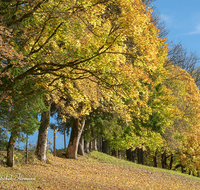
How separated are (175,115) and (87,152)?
895 cm

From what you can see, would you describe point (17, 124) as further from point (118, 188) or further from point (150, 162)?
point (150, 162)

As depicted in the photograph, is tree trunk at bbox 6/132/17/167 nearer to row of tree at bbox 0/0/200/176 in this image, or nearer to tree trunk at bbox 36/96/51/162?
row of tree at bbox 0/0/200/176

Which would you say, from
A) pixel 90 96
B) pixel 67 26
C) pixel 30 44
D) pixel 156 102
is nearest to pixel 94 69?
pixel 67 26

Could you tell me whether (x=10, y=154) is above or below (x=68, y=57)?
below

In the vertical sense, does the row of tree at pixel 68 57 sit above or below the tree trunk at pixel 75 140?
above

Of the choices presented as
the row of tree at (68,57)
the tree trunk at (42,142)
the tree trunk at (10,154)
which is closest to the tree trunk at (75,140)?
the row of tree at (68,57)

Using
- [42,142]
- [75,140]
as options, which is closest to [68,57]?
[42,142]

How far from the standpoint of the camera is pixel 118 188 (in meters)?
9.69

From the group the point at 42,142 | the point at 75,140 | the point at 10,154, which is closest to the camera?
the point at 10,154

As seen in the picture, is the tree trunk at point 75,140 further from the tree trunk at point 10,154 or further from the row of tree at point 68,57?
the tree trunk at point 10,154

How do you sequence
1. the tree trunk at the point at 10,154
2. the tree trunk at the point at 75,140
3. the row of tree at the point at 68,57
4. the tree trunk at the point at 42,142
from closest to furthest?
the row of tree at the point at 68,57 < the tree trunk at the point at 10,154 < the tree trunk at the point at 42,142 < the tree trunk at the point at 75,140

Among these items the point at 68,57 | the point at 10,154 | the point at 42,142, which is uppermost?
the point at 68,57

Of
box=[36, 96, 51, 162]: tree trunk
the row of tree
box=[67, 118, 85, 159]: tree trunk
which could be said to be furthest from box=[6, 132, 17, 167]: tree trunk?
box=[67, 118, 85, 159]: tree trunk

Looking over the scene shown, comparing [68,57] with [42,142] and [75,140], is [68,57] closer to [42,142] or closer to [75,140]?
[42,142]
